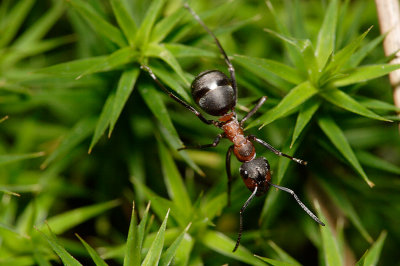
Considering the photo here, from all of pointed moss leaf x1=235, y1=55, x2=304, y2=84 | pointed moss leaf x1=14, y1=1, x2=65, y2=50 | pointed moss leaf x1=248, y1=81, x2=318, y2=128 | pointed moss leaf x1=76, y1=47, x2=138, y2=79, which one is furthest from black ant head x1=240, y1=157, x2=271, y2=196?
pointed moss leaf x1=14, y1=1, x2=65, y2=50

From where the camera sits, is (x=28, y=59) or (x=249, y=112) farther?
(x=28, y=59)

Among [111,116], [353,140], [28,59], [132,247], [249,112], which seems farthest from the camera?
[28,59]

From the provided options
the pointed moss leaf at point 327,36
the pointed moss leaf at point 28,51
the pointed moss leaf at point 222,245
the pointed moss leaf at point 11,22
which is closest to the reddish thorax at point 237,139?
the pointed moss leaf at point 222,245

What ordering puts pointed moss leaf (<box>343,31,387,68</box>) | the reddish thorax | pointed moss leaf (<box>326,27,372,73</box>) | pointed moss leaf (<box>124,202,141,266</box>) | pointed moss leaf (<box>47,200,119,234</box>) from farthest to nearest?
the reddish thorax < pointed moss leaf (<box>47,200,119,234</box>) < pointed moss leaf (<box>343,31,387,68</box>) < pointed moss leaf (<box>326,27,372,73</box>) < pointed moss leaf (<box>124,202,141,266</box>)

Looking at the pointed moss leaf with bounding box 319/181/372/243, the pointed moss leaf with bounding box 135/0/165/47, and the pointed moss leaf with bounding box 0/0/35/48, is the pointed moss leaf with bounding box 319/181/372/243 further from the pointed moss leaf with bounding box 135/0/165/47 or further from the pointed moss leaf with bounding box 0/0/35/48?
the pointed moss leaf with bounding box 0/0/35/48

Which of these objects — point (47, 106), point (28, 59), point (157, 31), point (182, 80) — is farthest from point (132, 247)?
point (28, 59)

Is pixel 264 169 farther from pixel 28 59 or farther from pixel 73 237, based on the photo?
pixel 28 59
